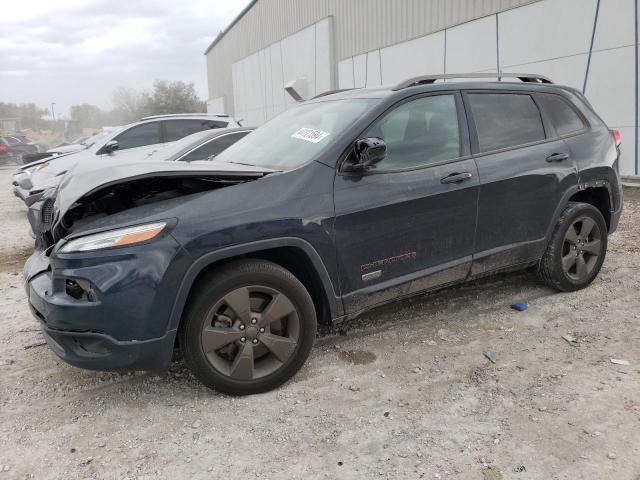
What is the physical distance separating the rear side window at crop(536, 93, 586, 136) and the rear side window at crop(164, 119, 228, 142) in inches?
265

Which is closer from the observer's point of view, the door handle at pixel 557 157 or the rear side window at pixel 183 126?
the door handle at pixel 557 157

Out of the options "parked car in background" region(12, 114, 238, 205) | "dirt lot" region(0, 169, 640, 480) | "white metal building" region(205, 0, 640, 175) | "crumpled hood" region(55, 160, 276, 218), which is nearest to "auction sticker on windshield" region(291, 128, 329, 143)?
"crumpled hood" region(55, 160, 276, 218)

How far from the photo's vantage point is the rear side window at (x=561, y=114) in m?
4.09

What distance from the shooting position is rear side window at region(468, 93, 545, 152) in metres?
3.68

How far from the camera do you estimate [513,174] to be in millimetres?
3688

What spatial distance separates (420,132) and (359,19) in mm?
14362

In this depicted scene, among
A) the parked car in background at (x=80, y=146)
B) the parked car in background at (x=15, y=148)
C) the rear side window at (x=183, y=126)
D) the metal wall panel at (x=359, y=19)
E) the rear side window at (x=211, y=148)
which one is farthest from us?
the parked car in background at (x=15, y=148)

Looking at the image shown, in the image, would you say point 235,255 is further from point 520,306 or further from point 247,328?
point 520,306

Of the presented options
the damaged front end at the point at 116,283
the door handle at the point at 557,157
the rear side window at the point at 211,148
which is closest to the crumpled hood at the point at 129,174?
the damaged front end at the point at 116,283

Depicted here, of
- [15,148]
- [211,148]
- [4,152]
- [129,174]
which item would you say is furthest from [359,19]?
[15,148]

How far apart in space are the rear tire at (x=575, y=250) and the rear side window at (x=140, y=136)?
24.2 ft

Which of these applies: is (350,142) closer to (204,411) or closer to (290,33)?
(204,411)

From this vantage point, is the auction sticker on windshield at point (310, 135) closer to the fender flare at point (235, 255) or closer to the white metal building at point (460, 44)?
the fender flare at point (235, 255)

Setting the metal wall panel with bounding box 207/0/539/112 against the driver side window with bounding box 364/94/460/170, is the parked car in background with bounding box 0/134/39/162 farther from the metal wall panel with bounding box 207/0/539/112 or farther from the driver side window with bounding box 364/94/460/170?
the driver side window with bounding box 364/94/460/170
